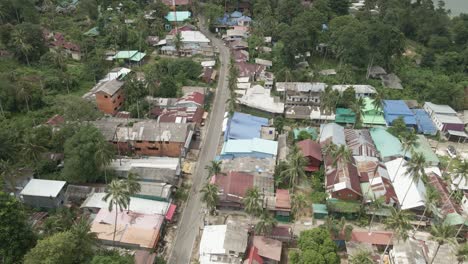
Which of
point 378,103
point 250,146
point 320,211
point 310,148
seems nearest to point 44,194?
point 250,146

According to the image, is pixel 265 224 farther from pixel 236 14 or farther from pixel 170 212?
pixel 236 14

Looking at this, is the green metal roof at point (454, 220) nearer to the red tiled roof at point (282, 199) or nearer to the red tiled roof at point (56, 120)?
the red tiled roof at point (282, 199)

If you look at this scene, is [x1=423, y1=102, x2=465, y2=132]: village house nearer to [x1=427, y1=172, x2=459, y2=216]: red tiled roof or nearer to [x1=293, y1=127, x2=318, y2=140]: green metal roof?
[x1=427, y1=172, x2=459, y2=216]: red tiled roof

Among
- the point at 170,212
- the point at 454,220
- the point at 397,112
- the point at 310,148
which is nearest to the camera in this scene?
the point at 454,220

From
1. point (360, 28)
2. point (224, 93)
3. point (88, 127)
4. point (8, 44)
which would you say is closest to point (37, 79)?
point (8, 44)

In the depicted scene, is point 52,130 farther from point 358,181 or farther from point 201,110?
point 358,181

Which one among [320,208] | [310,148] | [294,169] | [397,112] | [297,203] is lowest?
[320,208]
